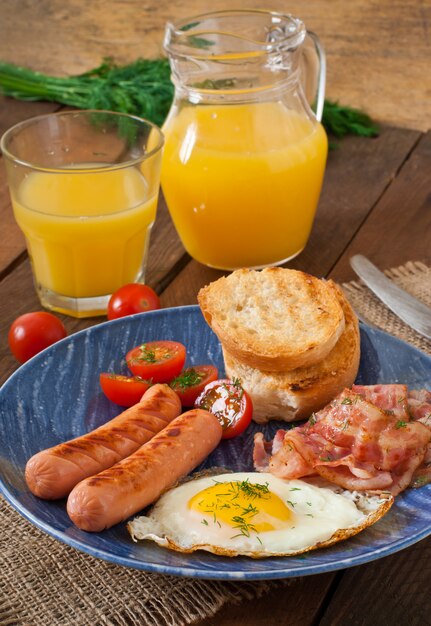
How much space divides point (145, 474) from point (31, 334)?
116cm

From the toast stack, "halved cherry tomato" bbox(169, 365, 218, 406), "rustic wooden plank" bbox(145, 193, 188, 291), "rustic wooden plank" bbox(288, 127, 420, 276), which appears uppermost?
the toast stack

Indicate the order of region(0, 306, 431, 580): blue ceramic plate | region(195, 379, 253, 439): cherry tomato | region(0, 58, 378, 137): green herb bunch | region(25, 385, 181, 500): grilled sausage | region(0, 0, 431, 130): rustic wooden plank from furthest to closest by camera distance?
region(0, 0, 431, 130): rustic wooden plank
region(0, 58, 378, 137): green herb bunch
region(195, 379, 253, 439): cherry tomato
region(25, 385, 181, 500): grilled sausage
region(0, 306, 431, 580): blue ceramic plate

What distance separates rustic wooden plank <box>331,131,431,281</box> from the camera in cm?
389

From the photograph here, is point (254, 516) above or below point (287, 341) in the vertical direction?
above

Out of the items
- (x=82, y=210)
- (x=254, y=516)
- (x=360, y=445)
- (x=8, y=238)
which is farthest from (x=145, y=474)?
(x=8, y=238)

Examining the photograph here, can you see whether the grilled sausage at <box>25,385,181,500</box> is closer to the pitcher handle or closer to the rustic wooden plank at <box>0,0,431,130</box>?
the pitcher handle

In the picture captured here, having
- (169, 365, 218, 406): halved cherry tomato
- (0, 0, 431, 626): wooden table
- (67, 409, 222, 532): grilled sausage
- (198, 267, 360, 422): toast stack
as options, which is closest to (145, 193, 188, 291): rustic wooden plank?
(0, 0, 431, 626): wooden table

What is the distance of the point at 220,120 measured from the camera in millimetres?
3482

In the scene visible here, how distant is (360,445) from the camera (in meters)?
2.40

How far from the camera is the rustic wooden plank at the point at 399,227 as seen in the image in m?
3.89

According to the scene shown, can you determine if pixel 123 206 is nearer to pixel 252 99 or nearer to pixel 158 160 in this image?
pixel 158 160

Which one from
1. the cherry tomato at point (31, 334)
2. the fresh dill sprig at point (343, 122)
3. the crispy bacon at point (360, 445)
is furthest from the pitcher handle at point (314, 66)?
the crispy bacon at point (360, 445)

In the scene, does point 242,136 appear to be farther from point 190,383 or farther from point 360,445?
point 360,445

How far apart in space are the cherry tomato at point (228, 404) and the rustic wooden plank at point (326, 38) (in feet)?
9.82
